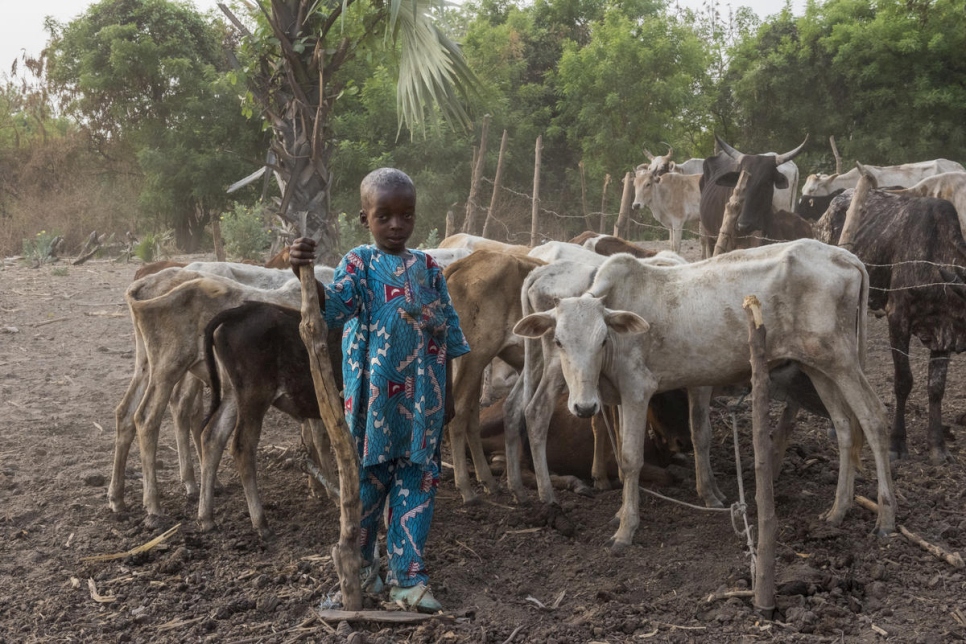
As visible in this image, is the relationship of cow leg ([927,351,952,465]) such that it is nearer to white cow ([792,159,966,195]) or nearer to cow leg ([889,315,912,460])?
cow leg ([889,315,912,460])

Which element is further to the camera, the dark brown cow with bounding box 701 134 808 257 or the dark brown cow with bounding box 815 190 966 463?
the dark brown cow with bounding box 701 134 808 257

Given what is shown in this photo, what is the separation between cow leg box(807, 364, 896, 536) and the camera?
5.22 meters

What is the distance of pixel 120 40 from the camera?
23203 millimetres

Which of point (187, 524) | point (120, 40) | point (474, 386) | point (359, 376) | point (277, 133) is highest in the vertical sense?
point (120, 40)

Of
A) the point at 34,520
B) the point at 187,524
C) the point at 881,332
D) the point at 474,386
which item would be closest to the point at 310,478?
the point at 187,524

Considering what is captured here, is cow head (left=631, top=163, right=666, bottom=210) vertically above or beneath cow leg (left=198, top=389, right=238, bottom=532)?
above

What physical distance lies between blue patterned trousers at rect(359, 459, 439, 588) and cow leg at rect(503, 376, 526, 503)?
1.91 m

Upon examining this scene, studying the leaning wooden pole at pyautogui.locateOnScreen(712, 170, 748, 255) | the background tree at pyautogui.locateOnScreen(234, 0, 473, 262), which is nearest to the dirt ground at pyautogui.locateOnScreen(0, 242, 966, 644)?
the leaning wooden pole at pyautogui.locateOnScreen(712, 170, 748, 255)

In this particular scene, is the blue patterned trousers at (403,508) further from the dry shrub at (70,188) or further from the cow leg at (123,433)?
the dry shrub at (70,188)

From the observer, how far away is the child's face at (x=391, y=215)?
3.99 metres

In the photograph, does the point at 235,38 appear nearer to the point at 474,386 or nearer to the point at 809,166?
the point at 809,166

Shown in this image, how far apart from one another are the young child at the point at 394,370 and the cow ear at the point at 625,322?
4.14 feet

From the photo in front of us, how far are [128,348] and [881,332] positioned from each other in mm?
8867

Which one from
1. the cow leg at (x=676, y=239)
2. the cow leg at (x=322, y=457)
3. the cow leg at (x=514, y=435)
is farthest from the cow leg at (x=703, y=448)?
the cow leg at (x=676, y=239)
